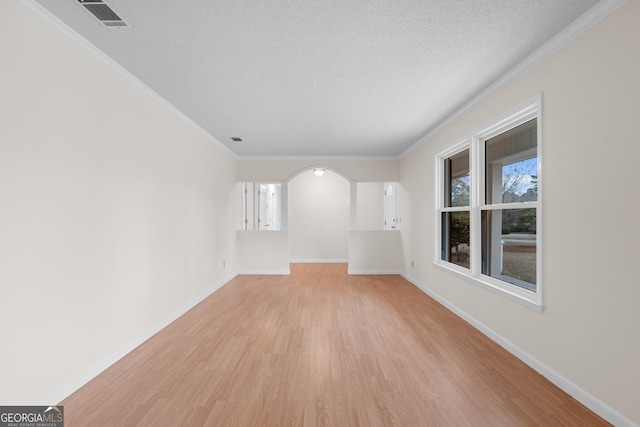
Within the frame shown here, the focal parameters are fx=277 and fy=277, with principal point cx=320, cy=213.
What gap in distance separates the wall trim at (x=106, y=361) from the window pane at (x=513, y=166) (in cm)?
385

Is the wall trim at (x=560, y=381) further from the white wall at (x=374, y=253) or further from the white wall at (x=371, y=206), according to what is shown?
the white wall at (x=371, y=206)

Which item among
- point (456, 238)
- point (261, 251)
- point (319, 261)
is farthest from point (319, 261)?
point (456, 238)

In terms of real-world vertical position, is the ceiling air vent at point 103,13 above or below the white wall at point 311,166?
above

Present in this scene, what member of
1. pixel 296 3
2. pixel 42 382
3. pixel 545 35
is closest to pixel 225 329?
pixel 42 382

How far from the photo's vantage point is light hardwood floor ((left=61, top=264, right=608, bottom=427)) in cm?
174

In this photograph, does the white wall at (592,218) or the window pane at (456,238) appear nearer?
the white wall at (592,218)

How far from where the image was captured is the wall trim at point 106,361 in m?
1.86

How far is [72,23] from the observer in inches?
74.6

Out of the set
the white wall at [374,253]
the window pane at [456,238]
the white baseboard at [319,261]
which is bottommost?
the white baseboard at [319,261]

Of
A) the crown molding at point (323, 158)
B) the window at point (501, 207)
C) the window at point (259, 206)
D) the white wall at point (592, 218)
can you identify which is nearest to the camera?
the white wall at point (592, 218)

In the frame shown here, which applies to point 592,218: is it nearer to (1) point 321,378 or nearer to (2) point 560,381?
(2) point 560,381

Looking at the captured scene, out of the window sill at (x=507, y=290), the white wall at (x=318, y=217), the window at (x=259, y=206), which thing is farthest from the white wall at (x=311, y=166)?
the window sill at (x=507, y=290)

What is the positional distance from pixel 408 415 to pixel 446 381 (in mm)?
540

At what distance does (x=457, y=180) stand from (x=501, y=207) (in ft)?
3.76
